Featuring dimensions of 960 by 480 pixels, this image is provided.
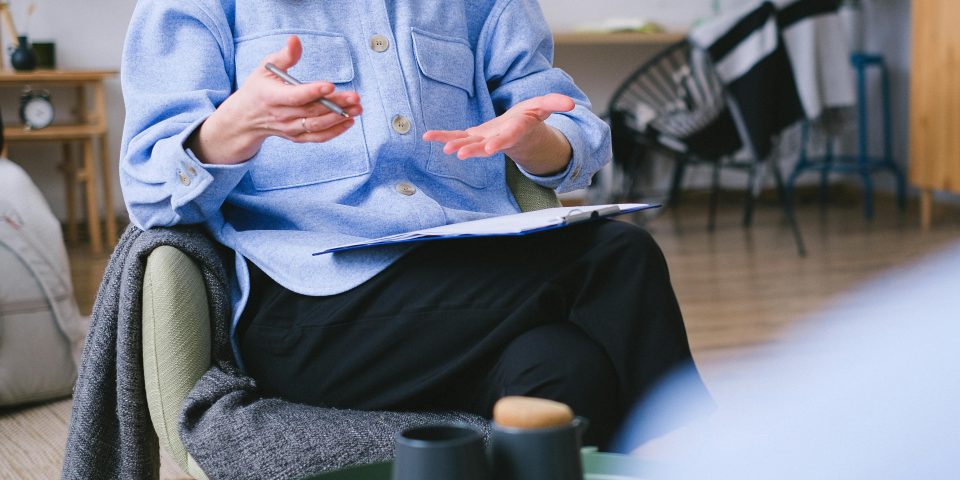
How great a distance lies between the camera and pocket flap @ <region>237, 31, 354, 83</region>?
1.14m

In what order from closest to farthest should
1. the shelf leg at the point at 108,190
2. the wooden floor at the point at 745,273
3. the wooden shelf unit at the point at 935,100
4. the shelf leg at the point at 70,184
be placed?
the wooden floor at the point at 745,273, the wooden shelf unit at the point at 935,100, the shelf leg at the point at 108,190, the shelf leg at the point at 70,184

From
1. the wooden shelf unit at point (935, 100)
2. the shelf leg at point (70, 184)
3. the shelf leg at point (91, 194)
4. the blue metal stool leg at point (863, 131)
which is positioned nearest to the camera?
the wooden shelf unit at point (935, 100)

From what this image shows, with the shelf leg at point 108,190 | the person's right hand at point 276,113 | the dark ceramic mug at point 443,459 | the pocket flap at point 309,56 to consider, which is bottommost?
the shelf leg at point 108,190

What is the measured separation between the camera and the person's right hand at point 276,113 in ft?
2.92

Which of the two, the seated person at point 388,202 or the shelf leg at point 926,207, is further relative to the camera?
the shelf leg at point 926,207

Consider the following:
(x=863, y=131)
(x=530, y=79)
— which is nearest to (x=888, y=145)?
(x=863, y=131)

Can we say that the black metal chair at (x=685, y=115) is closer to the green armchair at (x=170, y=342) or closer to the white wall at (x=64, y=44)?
the white wall at (x=64, y=44)

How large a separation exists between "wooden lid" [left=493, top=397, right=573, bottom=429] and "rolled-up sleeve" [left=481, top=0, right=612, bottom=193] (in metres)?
0.73

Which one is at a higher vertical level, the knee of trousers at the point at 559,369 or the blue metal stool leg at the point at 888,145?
the knee of trousers at the point at 559,369

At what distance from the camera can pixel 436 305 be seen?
3.28 feet

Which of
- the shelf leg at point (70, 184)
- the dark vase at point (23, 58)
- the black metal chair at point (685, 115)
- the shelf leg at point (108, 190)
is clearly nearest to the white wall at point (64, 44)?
the shelf leg at point (70, 184)

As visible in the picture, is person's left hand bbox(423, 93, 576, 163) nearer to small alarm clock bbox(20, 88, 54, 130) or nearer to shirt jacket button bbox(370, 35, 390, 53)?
shirt jacket button bbox(370, 35, 390, 53)

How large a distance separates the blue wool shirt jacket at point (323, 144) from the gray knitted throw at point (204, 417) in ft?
0.14

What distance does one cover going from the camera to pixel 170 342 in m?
1.01
